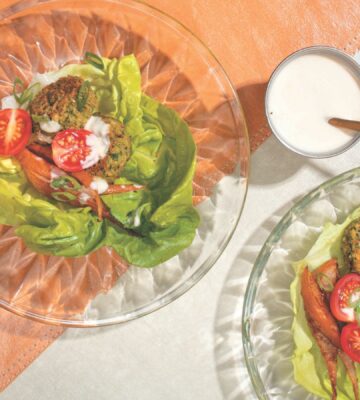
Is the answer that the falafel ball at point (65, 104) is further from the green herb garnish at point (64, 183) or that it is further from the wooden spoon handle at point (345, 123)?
the wooden spoon handle at point (345, 123)

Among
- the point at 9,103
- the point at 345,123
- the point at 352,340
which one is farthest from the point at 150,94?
the point at 352,340

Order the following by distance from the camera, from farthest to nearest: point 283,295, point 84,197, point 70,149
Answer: point 283,295 < point 84,197 < point 70,149

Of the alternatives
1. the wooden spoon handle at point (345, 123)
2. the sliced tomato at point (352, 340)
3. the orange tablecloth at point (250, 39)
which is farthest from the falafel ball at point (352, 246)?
the orange tablecloth at point (250, 39)

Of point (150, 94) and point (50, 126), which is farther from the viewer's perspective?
point (150, 94)

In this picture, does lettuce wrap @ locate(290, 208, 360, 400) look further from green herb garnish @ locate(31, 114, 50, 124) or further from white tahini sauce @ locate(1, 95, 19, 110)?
white tahini sauce @ locate(1, 95, 19, 110)

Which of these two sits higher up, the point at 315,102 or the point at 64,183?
the point at 315,102

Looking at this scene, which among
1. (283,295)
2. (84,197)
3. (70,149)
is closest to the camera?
(70,149)

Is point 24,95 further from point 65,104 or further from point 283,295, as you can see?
point 283,295

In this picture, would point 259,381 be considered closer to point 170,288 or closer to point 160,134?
point 170,288
